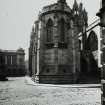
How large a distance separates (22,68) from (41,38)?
172 feet

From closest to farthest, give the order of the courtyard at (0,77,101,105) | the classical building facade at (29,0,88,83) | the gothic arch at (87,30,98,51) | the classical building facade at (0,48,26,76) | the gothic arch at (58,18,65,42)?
the courtyard at (0,77,101,105) < the classical building facade at (29,0,88,83) < the gothic arch at (58,18,65,42) < the gothic arch at (87,30,98,51) < the classical building facade at (0,48,26,76)

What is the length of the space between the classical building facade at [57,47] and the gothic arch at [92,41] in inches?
310

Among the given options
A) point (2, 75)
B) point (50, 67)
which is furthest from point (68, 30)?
point (2, 75)

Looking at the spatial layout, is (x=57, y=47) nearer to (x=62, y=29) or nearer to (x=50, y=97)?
(x=62, y=29)

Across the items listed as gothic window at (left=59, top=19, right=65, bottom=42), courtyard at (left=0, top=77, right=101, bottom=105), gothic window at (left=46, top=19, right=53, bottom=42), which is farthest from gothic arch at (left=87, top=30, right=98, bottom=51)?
courtyard at (left=0, top=77, right=101, bottom=105)

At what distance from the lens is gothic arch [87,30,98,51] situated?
36169 mm

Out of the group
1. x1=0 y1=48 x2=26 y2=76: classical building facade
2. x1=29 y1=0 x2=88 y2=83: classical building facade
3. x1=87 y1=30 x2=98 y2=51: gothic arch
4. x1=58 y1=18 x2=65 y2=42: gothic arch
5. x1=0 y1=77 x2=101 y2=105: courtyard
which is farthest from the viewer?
x1=0 y1=48 x2=26 y2=76: classical building facade

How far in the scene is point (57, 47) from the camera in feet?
91.9

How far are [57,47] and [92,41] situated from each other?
12185mm

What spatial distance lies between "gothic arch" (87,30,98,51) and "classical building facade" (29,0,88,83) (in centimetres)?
788

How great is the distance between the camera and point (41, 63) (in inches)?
1133

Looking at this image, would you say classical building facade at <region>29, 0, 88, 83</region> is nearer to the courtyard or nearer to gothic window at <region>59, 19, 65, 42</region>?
gothic window at <region>59, 19, 65, 42</region>

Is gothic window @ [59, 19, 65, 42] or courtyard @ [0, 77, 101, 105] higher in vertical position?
gothic window @ [59, 19, 65, 42]

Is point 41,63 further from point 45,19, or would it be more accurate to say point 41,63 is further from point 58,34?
point 45,19
